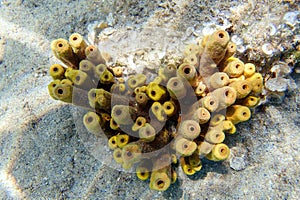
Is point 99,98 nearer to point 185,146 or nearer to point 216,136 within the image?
point 185,146

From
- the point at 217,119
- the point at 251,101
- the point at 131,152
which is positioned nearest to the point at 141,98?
the point at 131,152

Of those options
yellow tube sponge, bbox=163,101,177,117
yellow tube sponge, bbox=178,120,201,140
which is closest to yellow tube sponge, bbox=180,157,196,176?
yellow tube sponge, bbox=178,120,201,140

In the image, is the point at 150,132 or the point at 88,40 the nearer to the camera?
the point at 150,132

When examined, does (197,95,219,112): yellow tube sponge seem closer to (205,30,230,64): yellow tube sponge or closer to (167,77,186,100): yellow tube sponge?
(167,77,186,100): yellow tube sponge

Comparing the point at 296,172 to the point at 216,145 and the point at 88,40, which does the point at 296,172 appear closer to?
the point at 216,145

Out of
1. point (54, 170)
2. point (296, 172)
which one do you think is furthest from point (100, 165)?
point (296, 172)

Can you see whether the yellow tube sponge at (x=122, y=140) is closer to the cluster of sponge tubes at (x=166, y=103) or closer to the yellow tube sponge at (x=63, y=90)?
the cluster of sponge tubes at (x=166, y=103)
